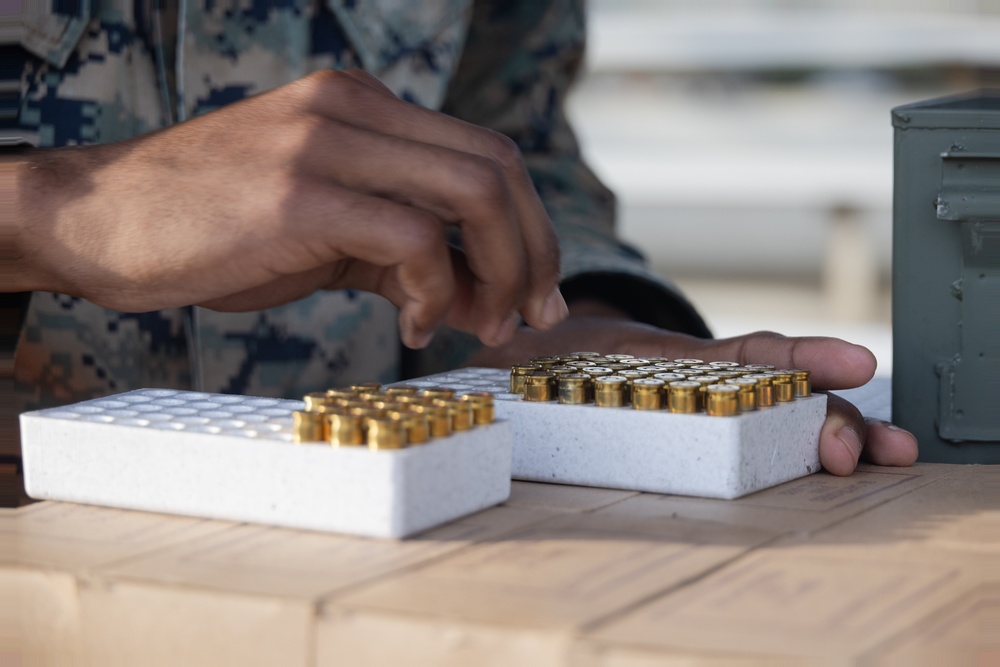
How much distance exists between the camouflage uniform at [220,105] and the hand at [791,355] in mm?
227

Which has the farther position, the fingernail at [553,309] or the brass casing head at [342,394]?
the fingernail at [553,309]

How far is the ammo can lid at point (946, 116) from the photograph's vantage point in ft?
4.21

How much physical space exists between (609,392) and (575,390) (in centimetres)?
3

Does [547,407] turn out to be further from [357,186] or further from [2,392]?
[2,392]

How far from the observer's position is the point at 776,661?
0.71 metres

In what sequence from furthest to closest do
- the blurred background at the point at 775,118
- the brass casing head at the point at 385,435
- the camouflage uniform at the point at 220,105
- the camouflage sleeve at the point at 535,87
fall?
the blurred background at the point at 775,118 < the camouflage sleeve at the point at 535,87 < the camouflage uniform at the point at 220,105 < the brass casing head at the point at 385,435

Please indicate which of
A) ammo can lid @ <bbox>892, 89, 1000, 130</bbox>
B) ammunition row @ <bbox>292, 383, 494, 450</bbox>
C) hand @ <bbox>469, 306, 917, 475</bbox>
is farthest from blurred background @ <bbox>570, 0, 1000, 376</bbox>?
ammunition row @ <bbox>292, 383, 494, 450</bbox>

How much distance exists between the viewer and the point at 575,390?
3.74 feet

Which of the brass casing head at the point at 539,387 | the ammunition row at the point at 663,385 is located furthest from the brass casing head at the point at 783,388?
the brass casing head at the point at 539,387

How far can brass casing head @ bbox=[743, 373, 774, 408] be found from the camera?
1.13 metres

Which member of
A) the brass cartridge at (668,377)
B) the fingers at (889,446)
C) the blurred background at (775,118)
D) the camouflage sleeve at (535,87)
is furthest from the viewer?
the blurred background at (775,118)

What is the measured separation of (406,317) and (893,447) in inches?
19.3

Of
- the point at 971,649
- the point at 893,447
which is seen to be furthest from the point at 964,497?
the point at 971,649

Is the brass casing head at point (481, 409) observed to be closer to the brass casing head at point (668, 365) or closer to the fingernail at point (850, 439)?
the brass casing head at point (668, 365)
